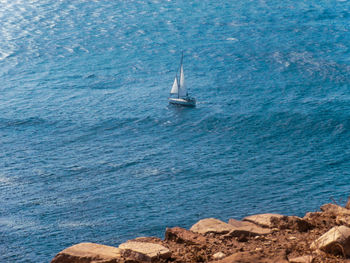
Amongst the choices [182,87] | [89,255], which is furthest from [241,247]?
[182,87]

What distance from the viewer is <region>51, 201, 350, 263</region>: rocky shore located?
18.5 meters

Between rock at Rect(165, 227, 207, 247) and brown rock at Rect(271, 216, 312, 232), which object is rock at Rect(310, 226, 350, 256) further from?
brown rock at Rect(271, 216, 312, 232)

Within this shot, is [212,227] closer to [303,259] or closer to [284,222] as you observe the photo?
[284,222]

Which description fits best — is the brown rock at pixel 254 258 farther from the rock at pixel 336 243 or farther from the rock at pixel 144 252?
the rock at pixel 144 252

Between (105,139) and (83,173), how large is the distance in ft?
47.2

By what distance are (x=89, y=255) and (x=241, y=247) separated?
677 cm

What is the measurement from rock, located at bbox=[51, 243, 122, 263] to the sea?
41.7 metres

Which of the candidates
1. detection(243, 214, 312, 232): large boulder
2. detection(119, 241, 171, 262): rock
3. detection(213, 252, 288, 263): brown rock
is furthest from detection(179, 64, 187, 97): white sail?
detection(213, 252, 288, 263): brown rock

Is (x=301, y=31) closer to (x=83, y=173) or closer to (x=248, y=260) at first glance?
(x=83, y=173)

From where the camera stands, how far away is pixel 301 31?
139250 millimetres

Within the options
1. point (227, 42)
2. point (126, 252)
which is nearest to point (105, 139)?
point (227, 42)

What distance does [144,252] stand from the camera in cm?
1962

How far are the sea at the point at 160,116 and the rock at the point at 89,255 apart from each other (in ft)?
137

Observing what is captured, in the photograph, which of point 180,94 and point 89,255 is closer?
point 89,255
